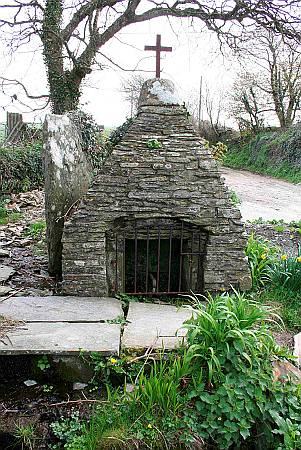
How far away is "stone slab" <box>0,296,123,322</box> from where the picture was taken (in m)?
4.58

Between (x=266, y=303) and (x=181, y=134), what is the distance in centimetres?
214

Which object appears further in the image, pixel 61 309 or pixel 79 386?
pixel 61 309

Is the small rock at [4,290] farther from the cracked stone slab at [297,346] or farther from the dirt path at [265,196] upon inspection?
the dirt path at [265,196]

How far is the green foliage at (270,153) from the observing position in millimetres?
A: 17297

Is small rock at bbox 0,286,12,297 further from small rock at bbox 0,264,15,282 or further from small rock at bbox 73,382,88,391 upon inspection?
small rock at bbox 73,382,88,391

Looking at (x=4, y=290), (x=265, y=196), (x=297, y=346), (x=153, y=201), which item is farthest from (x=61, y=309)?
(x=265, y=196)

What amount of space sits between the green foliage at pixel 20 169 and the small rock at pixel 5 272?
19.5 feet

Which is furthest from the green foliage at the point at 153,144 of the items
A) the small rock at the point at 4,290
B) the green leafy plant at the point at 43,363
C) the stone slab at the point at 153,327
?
the green leafy plant at the point at 43,363

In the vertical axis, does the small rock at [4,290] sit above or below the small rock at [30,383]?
above

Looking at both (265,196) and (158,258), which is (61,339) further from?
(265,196)

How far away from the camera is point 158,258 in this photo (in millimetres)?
5324

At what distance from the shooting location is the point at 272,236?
847 centimetres

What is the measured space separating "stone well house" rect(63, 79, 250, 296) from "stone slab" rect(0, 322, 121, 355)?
34.4 inches

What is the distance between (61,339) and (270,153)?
16.5 metres
